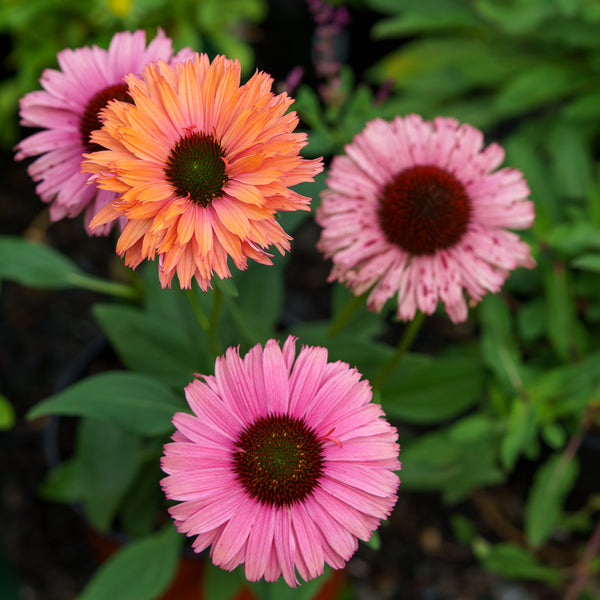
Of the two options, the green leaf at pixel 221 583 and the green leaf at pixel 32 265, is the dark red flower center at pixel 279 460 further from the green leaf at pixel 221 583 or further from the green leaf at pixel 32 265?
the green leaf at pixel 32 265

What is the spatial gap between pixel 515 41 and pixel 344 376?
1206 mm

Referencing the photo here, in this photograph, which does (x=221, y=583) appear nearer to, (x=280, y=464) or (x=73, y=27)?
(x=280, y=464)

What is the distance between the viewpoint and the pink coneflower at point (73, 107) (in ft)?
1.62

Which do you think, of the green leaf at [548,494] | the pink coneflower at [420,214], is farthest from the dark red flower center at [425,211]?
the green leaf at [548,494]

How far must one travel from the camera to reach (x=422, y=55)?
4.62 feet

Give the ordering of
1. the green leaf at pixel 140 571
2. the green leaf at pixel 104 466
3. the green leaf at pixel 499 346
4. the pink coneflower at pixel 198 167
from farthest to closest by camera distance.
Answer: the green leaf at pixel 499 346 → the green leaf at pixel 104 466 → the green leaf at pixel 140 571 → the pink coneflower at pixel 198 167

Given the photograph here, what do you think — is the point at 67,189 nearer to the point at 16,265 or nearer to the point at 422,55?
the point at 16,265

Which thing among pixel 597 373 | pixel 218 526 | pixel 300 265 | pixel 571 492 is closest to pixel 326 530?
pixel 218 526

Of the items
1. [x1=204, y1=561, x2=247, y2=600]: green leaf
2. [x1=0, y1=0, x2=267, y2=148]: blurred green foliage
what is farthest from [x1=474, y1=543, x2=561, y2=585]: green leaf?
[x1=0, y1=0, x2=267, y2=148]: blurred green foliage

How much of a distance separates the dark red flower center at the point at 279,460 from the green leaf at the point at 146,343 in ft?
1.00

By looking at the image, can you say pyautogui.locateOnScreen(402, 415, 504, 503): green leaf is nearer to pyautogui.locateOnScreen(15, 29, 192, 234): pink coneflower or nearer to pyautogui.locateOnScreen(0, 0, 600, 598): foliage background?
pyautogui.locateOnScreen(0, 0, 600, 598): foliage background

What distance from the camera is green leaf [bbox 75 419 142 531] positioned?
31.3 inches

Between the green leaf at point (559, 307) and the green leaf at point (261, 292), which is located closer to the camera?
the green leaf at point (261, 292)

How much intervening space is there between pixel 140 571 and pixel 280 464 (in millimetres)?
377
